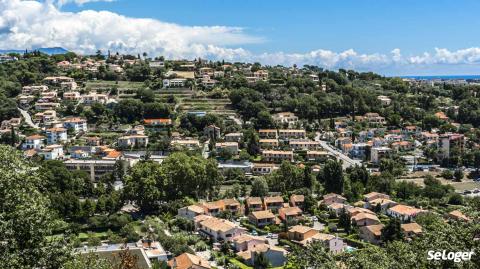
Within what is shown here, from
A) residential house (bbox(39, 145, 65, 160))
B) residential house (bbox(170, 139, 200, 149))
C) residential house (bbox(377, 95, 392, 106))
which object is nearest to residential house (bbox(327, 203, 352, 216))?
residential house (bbox(170, 139, 200, 149))

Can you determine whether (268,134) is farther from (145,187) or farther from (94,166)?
(145,187)

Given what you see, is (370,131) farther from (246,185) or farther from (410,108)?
(246,185)

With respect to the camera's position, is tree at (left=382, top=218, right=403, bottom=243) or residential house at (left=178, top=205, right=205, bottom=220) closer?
tree at (left=382, top=218, right=403, bottom=243)

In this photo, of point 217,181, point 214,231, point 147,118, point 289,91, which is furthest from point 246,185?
point 289,91

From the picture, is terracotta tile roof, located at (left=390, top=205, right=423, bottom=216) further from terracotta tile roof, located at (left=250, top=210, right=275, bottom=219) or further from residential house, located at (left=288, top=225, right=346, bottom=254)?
terracotta tile roof, located at (left=250, top=210, right=275, bottom=219)

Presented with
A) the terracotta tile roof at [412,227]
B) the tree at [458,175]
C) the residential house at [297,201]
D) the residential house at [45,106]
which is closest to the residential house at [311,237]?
the terracotta tile roof at [412,227]

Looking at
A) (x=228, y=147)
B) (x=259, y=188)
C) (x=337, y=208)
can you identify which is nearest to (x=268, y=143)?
(x=228, y=147)
